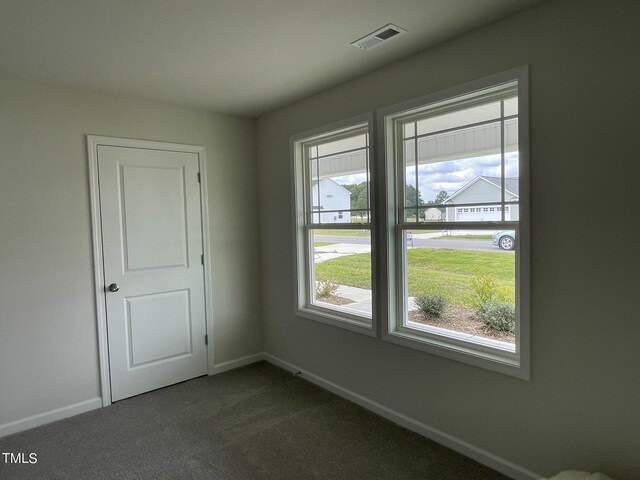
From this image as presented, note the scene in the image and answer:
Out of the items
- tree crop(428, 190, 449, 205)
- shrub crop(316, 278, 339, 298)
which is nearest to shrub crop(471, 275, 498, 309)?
tree crop(428, 190, 449, 205)

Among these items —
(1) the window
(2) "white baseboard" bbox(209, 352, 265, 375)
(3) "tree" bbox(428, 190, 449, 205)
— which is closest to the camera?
(3) "tree" bbox(428, 190, 449, 205)

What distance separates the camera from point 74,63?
2490mm

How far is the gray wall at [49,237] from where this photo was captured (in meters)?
2.74

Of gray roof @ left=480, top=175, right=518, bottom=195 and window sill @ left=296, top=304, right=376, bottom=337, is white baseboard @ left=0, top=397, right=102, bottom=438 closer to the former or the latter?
window sill @ left=296, top=304, right=376, bottom=337

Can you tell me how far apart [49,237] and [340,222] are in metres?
2.18

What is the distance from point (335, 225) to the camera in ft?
10.7

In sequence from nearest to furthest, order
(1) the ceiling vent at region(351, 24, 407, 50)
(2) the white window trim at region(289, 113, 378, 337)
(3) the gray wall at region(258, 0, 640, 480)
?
1. (3) the gray wall at region(258, 0, 640, 480)
2. (1) the ceiling vent at region(351, 24, 407, 50)
3. (2) the white window trim at region(289, 113, 378, 337)

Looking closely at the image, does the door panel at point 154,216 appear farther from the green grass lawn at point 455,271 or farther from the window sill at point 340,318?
the green grass lawn at point 455,271

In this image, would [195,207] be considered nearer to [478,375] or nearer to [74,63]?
[74,63]

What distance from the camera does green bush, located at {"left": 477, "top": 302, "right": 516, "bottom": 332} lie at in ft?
7.42

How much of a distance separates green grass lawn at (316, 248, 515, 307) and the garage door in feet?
0.66

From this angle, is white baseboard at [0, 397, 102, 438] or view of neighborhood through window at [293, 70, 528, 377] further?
white baseboard at [0, 397, 102, 438]

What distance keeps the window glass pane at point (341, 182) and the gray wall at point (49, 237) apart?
4.35ft

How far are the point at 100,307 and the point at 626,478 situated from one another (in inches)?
135
